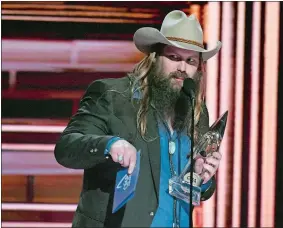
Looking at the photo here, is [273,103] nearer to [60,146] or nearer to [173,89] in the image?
[173,89]

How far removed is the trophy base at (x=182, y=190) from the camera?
62.6 inches

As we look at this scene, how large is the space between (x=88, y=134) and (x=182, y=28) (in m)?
0.52

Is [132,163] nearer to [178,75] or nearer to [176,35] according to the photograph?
[178,75]

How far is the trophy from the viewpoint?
1.59 m

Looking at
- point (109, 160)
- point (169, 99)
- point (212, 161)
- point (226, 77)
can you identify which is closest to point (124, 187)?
point (109, 160)

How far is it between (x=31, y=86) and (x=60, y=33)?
0.96ft

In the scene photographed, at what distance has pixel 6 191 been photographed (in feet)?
8.96

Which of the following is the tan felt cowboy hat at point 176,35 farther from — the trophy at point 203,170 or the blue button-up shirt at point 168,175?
the trophy at point 203,170

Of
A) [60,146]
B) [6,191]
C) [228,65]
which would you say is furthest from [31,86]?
[60,146]

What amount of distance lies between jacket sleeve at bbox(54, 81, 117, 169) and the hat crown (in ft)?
0.98

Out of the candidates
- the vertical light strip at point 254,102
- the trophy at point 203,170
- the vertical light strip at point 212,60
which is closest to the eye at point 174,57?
the trophy at point 203,170

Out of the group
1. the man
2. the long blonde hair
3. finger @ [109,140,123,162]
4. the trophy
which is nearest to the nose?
the man

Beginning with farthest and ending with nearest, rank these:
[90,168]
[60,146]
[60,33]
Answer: [60,33], [90,168], [60,146]

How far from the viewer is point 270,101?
2676 mm
